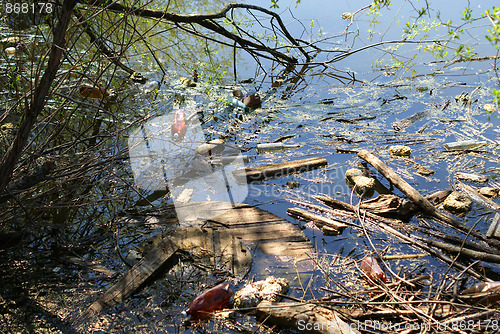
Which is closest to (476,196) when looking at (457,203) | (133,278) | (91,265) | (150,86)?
(457,203)

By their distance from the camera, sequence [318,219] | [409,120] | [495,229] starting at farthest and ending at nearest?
[409,120] → [318,219] → [495,229]

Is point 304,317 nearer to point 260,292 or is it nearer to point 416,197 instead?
point 260,292

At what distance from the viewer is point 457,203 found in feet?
9.73

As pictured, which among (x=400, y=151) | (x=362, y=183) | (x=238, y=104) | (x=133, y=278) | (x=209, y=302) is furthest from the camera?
(x=238, y=104)

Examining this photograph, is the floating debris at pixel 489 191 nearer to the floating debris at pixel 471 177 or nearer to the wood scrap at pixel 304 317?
the floating debris at pixel 471 177

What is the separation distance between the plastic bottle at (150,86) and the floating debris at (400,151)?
2945 mm

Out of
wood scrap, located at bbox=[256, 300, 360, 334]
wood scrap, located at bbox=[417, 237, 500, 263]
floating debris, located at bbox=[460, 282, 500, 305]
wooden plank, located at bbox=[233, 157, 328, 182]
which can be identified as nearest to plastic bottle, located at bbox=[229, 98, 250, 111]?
wooden plank, located at bbox=[233, 157, 328, 182]

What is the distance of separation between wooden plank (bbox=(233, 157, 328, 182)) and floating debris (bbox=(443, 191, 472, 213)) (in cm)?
109

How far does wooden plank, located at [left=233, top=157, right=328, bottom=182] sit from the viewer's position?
11.6 feet

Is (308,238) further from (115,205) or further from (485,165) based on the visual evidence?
(485,165)

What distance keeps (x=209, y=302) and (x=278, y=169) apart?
1712mm

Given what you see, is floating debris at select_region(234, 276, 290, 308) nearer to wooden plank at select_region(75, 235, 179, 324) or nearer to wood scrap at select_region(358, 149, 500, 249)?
wooden plank at select_region(75, 235, 179, 324)

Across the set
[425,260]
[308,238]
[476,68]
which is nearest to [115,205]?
[308,238]

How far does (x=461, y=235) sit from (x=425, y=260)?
413mm
